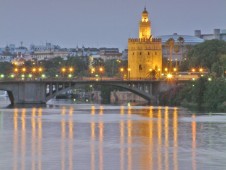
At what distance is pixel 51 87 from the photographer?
123875 millimetres

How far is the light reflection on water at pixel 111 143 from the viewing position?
46188mm

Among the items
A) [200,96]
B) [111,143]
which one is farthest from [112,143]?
[200,96]

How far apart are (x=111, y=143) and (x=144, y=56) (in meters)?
95.1

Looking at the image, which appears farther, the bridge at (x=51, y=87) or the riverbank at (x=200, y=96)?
the bridge at (x=51, y=87)

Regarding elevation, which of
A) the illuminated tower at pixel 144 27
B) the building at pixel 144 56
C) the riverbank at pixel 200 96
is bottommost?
the riverbank at pixel 200 96

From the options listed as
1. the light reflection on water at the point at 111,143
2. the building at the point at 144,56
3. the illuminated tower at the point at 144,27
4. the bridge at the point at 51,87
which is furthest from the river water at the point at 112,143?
the illuminated tower at the point at 144,27

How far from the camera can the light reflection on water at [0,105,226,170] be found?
1818 inches

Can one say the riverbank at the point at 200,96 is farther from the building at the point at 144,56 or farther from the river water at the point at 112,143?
the building at the point at 144,56

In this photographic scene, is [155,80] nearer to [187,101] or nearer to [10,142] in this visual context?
[187,101]

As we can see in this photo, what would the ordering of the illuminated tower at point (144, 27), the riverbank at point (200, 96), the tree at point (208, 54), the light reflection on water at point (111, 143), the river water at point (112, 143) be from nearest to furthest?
the river water at point (112, 143)
the light reflection on water at point (111, 143)
the riverbank at point (200, 96)
the tree at point (208, 54)
the illuminated tower at point (144, 27)

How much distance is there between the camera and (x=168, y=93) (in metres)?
124

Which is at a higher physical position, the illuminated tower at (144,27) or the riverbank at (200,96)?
the illuminated tower at (144,27)

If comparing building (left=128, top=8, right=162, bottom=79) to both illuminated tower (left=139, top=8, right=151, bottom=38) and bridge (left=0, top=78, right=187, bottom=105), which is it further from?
bridge (left=0, top=78, right=187, bottom=105)

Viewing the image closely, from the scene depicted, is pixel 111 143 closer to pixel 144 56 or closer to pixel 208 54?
pixel 208 54
